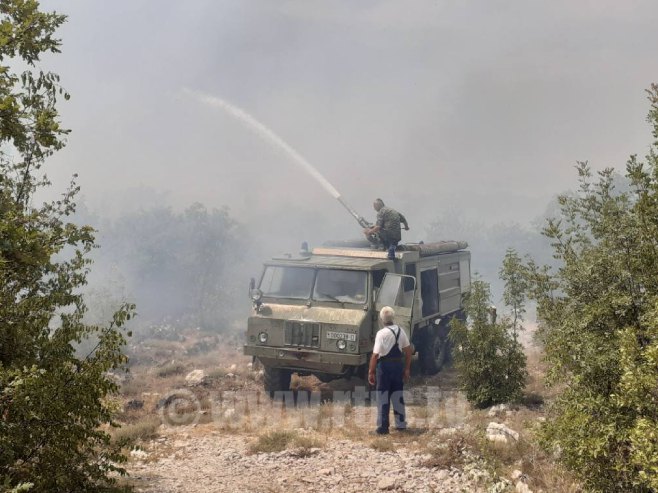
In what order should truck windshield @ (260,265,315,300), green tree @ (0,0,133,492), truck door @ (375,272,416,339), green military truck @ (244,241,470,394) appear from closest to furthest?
green tree @ (0,0,133,492) < green military truck @ (244,241,470,394) < truck door @ (375,272,416,339) < truck windshield @ (260,265,315,300)

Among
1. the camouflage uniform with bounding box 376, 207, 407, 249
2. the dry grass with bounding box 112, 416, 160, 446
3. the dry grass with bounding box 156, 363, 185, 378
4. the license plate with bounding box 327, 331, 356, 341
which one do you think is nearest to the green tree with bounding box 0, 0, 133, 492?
the dry grass with bounding box 112, 416, 160, 446

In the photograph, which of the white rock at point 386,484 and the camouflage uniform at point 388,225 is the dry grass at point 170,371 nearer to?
the camouflage uniform at point 388,225

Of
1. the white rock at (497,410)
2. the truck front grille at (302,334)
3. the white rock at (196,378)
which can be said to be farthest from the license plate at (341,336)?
the white rock at (196,378)

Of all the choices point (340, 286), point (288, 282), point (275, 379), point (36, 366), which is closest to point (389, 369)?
point (340, 286)

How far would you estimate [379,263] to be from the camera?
31.2 feet

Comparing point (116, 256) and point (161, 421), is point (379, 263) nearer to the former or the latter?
point (161, 421)

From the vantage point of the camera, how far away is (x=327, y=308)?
9.34 meters

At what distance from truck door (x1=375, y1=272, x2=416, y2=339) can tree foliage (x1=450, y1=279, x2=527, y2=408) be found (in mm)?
815

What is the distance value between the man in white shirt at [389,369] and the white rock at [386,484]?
163 centimetres

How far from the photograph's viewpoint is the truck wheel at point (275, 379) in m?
9.59

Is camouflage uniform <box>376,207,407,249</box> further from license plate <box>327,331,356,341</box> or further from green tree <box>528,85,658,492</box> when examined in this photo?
green tree <box>528,85,658,492</box>

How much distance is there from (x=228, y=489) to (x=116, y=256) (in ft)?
129

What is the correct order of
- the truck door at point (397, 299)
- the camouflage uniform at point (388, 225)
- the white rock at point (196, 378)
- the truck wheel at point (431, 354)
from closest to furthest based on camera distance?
the truck door at point (397, 299) < the camouflage uniform at point (388, 225) < the truck wheel at point (431, 354) < the white rock at point (196, 378)

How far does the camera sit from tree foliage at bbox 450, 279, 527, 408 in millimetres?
8422
